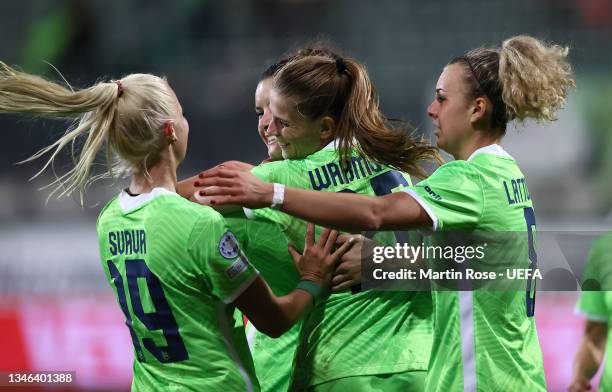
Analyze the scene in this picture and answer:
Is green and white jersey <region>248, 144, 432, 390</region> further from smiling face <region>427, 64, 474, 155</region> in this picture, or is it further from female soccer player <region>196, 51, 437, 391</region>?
smiling face <region>427, 64, 474, 155</region>

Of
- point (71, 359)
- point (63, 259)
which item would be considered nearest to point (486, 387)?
point (71, 359)

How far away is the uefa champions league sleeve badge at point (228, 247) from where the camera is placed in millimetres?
3020

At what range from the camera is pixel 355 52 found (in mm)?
11883

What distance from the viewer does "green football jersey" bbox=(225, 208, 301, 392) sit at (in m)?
3.43

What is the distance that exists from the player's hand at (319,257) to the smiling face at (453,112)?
0.50 meters

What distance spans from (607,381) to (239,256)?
62.4 inches

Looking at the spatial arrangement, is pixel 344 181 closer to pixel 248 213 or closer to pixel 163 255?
pixel 248 213

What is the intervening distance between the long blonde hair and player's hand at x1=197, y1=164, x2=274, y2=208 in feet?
1.05

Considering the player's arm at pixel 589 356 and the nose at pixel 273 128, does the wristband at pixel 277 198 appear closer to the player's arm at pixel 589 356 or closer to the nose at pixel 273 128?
the nose at pixel 273 128

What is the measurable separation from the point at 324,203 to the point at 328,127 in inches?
22.8

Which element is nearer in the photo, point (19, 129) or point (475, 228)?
point (475, 228)

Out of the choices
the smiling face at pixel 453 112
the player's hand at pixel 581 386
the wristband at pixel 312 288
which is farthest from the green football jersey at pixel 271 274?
the player's hand at pixel 581 386

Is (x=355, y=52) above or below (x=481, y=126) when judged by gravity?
above

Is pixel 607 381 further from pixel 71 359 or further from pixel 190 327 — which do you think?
pixel 71 359
